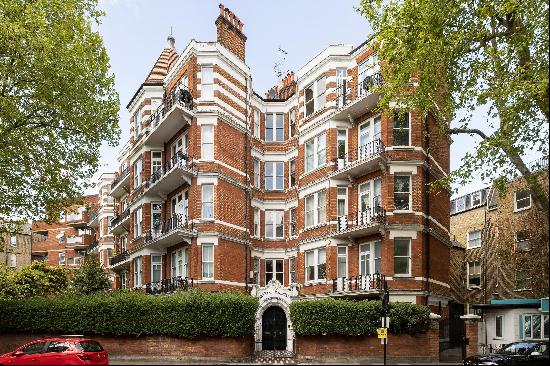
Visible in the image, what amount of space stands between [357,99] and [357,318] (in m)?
11.4

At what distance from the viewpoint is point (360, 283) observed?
30.5 meters

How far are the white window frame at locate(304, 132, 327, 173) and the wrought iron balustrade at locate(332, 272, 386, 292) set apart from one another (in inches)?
266

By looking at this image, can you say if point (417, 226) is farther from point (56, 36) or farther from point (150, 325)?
point (56, 36)

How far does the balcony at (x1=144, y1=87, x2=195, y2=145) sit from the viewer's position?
3425cm

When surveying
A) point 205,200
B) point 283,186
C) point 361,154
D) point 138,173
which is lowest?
point 205,200

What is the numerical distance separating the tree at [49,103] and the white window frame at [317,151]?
37.6 ft

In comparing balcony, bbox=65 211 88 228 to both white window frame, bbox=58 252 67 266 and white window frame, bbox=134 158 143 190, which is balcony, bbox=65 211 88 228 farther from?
white window frame, bbox=134 158 143 190

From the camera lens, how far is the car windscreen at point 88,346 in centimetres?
2097

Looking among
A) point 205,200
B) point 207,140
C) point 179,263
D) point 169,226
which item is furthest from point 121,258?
point 207,140

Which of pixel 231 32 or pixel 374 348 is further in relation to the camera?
pixel 231 32

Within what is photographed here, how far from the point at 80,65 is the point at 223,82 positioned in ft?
31.6

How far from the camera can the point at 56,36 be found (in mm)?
26938

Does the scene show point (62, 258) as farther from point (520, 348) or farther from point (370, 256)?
point (520, 348)

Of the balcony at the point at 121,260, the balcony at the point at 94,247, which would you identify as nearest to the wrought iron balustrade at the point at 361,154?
the balcony at the point at 121,260
